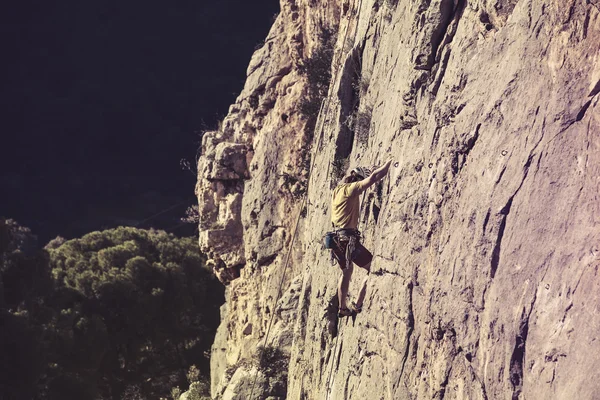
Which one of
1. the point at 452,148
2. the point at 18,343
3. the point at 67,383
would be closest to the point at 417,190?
the point at 452,148

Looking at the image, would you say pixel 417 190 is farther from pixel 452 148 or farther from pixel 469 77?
pixel 469 77

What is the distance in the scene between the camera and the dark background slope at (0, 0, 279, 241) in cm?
5297

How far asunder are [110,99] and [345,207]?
2002 inches

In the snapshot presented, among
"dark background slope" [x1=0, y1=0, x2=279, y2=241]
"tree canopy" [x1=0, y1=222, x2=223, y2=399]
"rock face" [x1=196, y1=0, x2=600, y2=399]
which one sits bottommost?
"rock face" [x1=196, y1=0, x2=600, y2=399]

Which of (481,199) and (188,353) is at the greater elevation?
(188,353)

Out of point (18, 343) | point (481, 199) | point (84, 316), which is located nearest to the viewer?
point (481, 199)

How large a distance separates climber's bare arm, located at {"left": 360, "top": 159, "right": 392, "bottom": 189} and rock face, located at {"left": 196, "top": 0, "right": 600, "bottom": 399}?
0.11m

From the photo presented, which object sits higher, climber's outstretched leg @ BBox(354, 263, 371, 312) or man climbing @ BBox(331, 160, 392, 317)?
man climbing @ BBox(331, 160, 392, 317)

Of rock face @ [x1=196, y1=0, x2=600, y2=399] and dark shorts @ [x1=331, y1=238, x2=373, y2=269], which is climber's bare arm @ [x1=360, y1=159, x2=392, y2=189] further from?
dark shorts @ [x1=331, y1=238, x2=373, y2=269]

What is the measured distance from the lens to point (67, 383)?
2380cm

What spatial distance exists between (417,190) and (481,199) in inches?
53.6

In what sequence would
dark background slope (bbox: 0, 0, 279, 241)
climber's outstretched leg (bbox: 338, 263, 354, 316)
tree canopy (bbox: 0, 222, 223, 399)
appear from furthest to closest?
dark background slope (bbox: 0, 0, 279, 241), tree canopy (bbox: 0, 222, 223, 399), climber's outstretched leg (bbox: 338, 263, 354, 316)

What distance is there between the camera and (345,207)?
980cm

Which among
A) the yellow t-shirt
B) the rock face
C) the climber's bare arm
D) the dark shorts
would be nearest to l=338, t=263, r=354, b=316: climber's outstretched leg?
the rock face
